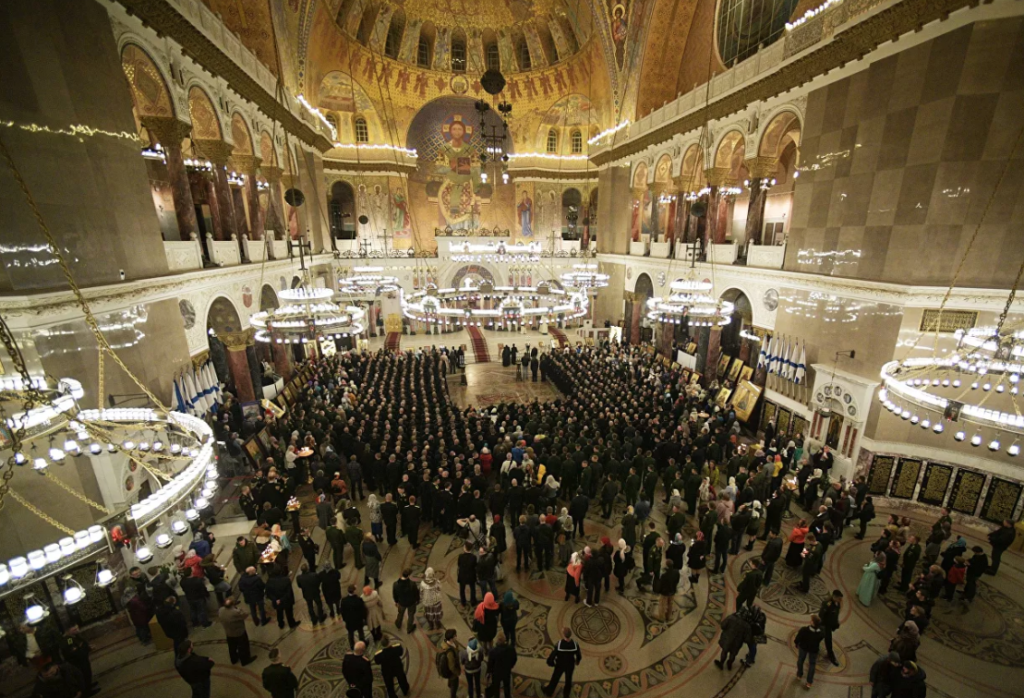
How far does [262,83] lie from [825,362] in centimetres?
1793

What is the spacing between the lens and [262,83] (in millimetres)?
14180

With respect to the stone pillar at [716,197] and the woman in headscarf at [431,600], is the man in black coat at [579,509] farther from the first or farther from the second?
the stone pillar at [716,197]

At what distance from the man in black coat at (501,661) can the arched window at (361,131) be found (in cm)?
2669

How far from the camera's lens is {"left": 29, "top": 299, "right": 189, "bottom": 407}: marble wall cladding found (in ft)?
21.9

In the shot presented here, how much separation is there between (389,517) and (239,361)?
758 cm

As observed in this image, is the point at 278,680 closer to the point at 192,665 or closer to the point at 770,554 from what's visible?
the point at 192,665

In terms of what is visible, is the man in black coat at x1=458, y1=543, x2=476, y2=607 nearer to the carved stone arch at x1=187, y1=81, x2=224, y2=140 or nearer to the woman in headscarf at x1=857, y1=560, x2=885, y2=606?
the woman in headscarf at x1=857, y1=560, x2=885, y2=606

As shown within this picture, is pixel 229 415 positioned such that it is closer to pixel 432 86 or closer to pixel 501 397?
pixel 501 397

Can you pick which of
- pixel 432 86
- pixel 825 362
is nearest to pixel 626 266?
pixel 825 362

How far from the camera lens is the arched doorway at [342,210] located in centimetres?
2627

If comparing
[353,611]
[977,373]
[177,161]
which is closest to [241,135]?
[177,161]

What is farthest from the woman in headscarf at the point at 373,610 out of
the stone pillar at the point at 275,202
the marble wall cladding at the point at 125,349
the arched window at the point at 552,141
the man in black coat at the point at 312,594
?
the arched window at the point at 552,141

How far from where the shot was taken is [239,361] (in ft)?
40.9

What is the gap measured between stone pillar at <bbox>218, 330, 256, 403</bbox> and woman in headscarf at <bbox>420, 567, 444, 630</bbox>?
913 cm
